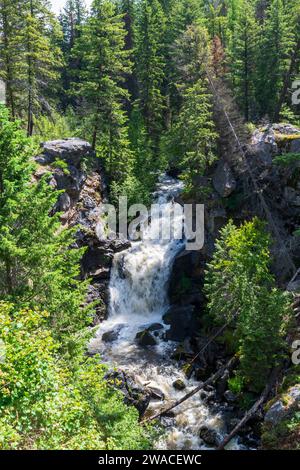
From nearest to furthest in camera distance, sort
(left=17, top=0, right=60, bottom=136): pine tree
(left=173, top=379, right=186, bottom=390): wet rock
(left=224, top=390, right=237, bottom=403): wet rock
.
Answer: (left=224, top=390, right=237, bottom=403): wet rock < (left=173, top=379, right=186, bottom=390): wet rock < (left=17, top=0, right=60, bottom=136): pine tree

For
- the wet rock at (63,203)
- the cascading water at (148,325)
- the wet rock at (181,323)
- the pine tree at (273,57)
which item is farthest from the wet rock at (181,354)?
the pine tree at (273,57)

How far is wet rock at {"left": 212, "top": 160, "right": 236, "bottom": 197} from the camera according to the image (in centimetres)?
2817

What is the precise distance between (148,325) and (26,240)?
15110 mm

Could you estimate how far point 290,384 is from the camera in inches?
645

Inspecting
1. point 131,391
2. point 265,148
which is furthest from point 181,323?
point 265,148

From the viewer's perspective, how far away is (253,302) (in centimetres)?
1809

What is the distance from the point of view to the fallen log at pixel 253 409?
16.8m

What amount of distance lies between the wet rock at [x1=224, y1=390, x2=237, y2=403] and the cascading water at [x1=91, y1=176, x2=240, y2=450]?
3.24 ft

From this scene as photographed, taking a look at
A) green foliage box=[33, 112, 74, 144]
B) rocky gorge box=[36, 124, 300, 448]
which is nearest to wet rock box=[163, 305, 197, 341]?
rocky gorge box=[36, 124, 300, 448]

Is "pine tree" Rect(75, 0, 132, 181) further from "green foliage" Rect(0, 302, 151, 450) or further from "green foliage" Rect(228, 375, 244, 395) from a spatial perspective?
"green foliage" Rect(0, 302, 151, 450)

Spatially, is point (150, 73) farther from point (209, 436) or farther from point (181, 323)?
point (209, 436)

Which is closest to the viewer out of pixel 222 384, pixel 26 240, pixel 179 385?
pixel 26 240

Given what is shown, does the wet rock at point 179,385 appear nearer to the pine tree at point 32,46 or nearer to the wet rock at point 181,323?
the wet rock at point 181,323

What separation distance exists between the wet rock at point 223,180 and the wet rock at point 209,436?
15.6 meters
